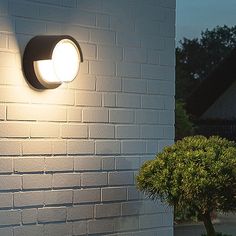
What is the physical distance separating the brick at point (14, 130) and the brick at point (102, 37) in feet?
2.61

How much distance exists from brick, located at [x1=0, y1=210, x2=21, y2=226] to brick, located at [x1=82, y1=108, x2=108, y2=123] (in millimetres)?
→ 773

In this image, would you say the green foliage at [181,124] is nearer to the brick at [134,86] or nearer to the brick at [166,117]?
the brick at [166,117]

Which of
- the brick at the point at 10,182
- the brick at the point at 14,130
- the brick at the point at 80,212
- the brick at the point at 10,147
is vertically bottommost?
the brick at the point at 80,212

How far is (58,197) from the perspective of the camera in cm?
458

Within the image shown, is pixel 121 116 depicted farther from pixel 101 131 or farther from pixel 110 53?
pixel 110 53

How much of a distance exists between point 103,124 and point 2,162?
828 millimetres

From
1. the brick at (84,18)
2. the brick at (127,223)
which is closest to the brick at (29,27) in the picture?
the brick at (84,18)

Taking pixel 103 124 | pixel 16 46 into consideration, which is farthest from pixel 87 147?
pixel 16 46

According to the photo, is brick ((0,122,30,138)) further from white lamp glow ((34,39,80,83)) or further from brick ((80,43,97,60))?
brick ((80,43,97,60))

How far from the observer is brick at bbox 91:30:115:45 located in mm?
4793

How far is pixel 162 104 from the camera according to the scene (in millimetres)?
5199

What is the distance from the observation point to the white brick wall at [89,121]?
4340 mm

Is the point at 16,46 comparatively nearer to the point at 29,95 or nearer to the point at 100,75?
the point at 29,95

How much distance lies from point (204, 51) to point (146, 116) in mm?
34602
